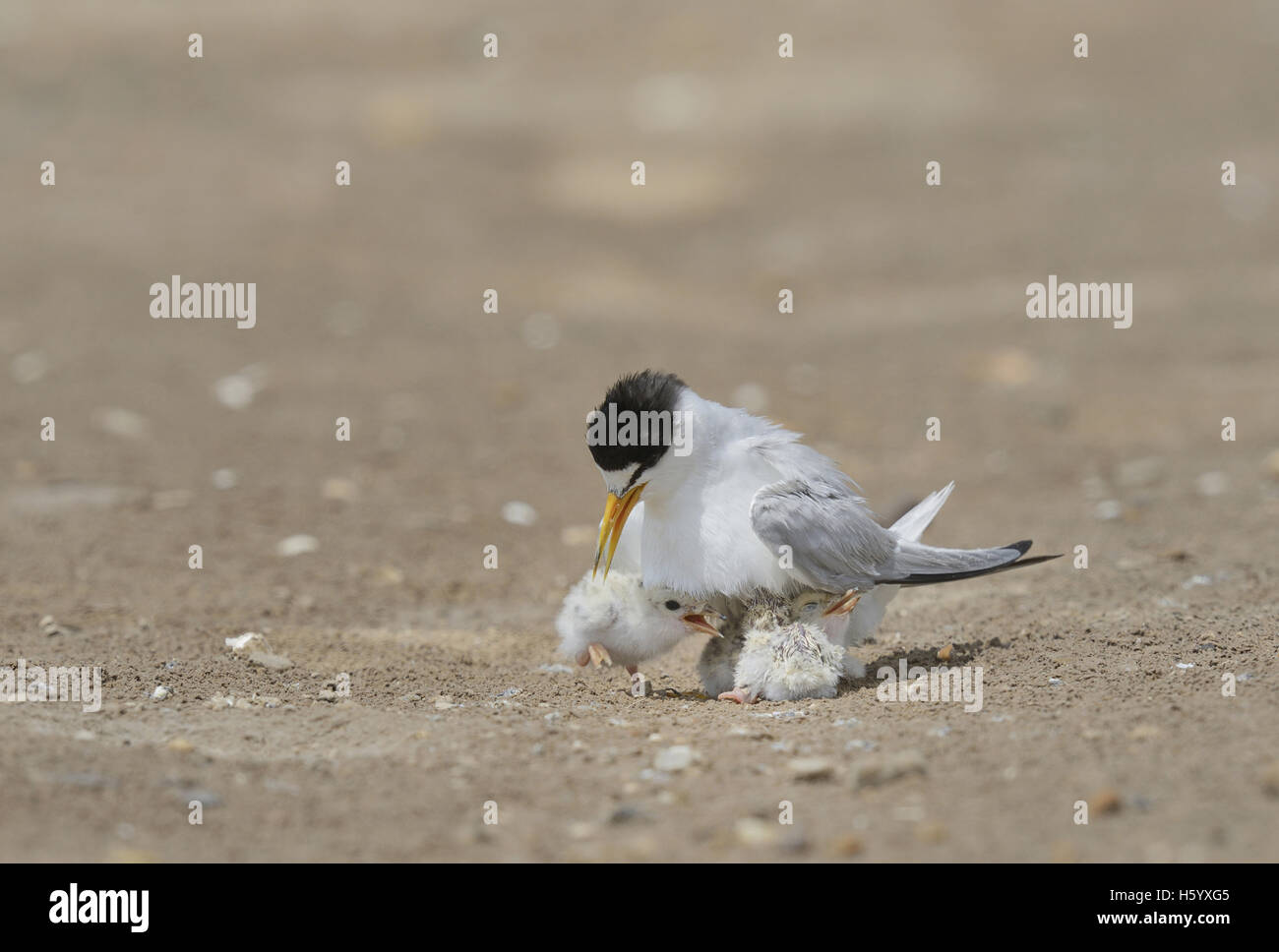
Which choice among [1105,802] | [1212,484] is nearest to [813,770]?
[1105,802]

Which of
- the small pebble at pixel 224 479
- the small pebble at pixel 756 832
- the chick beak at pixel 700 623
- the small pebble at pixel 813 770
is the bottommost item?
the small pebble at pixel 756 832

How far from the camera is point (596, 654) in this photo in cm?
534

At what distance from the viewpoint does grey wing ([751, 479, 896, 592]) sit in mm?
4836

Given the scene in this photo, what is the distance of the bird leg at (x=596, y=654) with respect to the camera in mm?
5328

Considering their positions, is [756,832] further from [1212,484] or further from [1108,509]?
[1212,484]

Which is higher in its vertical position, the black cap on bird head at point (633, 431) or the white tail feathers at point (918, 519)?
the black cap on bird head at point (633, 431)

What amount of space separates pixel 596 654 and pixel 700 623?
46cm

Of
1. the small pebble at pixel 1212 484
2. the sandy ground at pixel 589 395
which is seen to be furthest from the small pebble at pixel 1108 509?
the small pebble at pixel 1212 484

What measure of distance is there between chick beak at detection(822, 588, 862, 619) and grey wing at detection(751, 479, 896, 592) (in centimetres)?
12

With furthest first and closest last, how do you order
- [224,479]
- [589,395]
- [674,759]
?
1. [589,395]
2. [224,479]
3. [674,759]

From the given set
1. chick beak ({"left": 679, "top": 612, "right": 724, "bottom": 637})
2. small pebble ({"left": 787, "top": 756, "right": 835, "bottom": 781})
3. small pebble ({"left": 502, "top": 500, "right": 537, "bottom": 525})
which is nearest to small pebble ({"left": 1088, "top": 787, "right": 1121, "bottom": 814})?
small pebble ({"left": 787, "top": 756, "right": 835, "bottom": 781})

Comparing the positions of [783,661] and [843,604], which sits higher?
[843,604]

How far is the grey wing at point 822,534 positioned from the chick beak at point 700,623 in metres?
0.43

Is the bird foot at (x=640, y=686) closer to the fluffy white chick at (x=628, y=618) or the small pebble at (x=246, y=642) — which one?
the fluffy white chick at (x=628, y=618)
